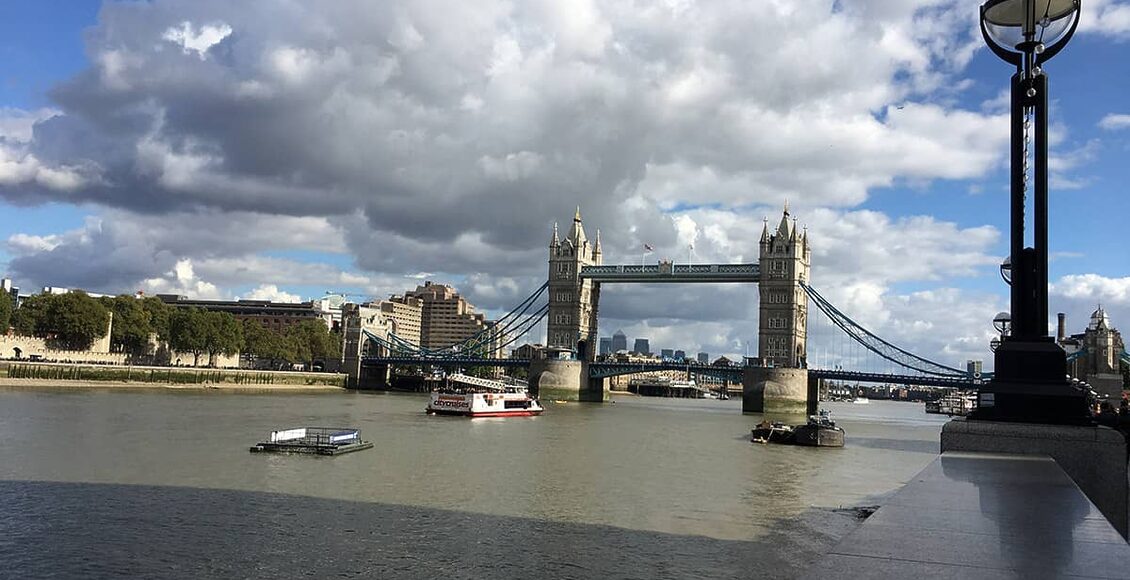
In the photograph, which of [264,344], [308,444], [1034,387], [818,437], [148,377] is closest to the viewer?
[1034,387]

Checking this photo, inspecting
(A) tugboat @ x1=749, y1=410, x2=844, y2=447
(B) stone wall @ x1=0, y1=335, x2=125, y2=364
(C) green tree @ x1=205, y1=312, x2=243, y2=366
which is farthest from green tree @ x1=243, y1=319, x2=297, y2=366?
(A) tugboat @ x1=749, y1=410, x2=844, y2=447

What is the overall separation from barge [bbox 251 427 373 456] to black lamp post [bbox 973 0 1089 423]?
84.0 feet

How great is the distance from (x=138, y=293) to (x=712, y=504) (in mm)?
163669

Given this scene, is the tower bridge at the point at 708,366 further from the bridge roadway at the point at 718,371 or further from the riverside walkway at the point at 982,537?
the riverside walkway at the point at 982,537

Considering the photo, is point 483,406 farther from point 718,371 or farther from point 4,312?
point 4,312

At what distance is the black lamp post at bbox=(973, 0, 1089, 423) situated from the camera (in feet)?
34.2

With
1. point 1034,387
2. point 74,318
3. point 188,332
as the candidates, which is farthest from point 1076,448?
point 188,332

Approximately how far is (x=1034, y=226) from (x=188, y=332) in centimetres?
9645

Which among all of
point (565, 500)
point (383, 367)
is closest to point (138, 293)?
point (383, 367)

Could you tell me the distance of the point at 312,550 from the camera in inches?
632

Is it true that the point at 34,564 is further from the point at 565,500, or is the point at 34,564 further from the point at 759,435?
the point at 759,435

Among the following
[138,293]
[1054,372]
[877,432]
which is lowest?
[877,432]

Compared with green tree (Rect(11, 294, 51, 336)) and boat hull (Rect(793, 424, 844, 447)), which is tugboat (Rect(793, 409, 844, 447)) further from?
green tree (Rect(11, 294, 51, 336))

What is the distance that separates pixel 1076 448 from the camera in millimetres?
9617
